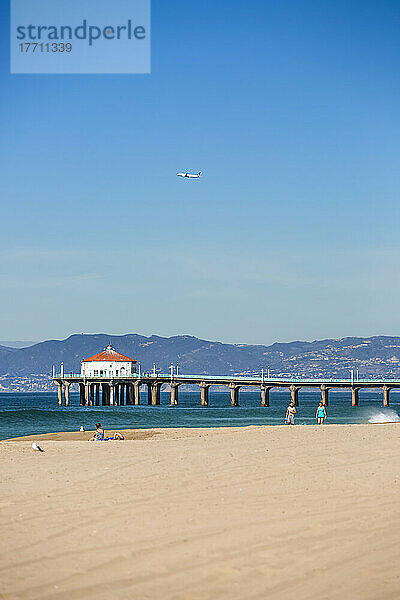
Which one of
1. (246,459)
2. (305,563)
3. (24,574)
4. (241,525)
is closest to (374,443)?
(246,459)

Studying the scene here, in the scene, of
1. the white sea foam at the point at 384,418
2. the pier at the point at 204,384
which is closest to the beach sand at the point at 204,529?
the white sea foam at the point at 384,418

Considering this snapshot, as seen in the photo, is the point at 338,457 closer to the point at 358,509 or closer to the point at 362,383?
the point at 358,509

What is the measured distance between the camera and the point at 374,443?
24.5m

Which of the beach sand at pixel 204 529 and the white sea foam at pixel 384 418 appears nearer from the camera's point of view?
the beach sand at pixel 204 529

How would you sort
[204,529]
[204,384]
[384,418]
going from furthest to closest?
[204,384] → [384,418] → [204,529]

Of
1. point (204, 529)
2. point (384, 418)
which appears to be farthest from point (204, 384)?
point (204, 529)

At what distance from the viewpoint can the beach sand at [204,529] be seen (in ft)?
30.8

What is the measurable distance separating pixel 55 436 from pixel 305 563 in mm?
37999

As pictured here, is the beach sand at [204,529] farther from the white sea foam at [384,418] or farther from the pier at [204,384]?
the pier at [204,384]

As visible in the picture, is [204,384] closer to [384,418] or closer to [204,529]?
[384,418]

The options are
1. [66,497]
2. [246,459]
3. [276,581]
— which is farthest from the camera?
[246,459]

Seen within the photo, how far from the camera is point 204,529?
39.0 ft

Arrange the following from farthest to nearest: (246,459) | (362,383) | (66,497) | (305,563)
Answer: (362,383), (246,459), (66,497), (305,563)

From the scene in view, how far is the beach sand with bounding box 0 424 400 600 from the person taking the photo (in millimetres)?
9391
